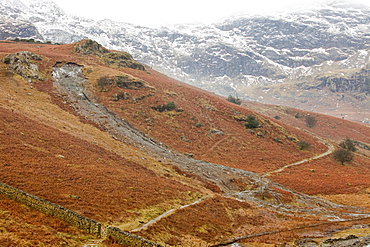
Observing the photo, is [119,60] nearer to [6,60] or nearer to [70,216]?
[6,60]

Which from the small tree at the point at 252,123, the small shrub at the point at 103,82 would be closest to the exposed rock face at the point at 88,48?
the small shrub at the point at 103,82

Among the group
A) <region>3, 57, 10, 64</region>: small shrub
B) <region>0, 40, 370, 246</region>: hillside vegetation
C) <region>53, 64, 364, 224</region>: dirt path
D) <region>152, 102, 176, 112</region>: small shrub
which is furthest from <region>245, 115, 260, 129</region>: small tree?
<region>3, 57, 10, 64</region>: small shrub

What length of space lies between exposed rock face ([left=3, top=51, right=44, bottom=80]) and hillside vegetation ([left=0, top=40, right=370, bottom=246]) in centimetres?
36

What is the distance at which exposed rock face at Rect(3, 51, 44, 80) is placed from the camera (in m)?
63.3

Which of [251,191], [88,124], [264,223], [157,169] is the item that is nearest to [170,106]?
[88,124]

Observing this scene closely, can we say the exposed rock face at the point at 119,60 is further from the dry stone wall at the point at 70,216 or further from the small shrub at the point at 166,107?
the dry stone wall at the point at 70,216

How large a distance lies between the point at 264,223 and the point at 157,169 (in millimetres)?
17827

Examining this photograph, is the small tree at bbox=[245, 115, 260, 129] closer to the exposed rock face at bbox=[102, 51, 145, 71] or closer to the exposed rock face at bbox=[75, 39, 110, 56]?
the exposed rock face at bbox=[102, 51, 145, 71]

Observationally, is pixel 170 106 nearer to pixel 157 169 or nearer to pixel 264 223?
pixel 157 169

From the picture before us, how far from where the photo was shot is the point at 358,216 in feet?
94.6

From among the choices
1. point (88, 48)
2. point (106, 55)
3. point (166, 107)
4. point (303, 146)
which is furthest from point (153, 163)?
→ point (88, 48)

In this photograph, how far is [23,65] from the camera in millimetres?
65062

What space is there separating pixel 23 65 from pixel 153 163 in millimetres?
53594

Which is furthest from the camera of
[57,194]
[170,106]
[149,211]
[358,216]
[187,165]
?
[170,106]
